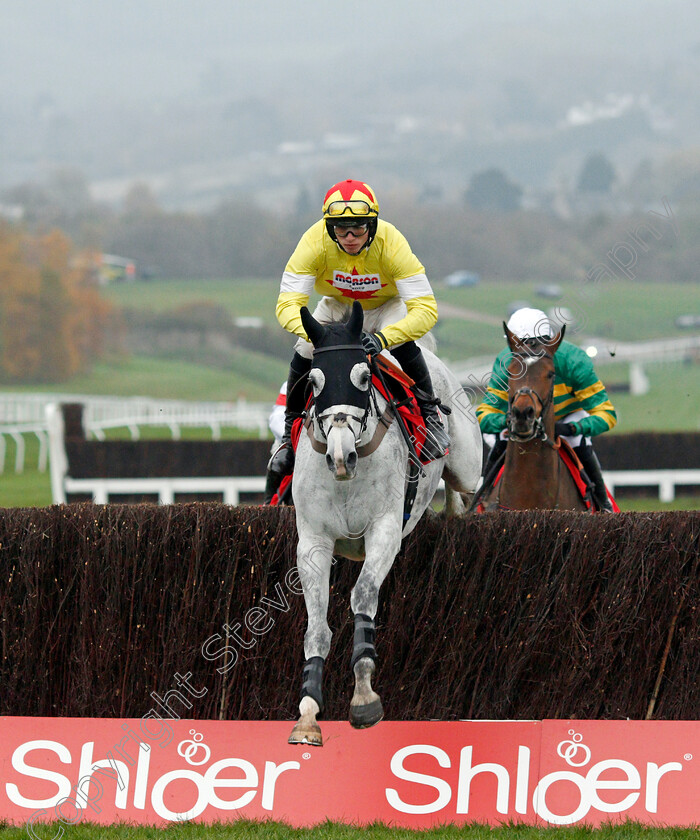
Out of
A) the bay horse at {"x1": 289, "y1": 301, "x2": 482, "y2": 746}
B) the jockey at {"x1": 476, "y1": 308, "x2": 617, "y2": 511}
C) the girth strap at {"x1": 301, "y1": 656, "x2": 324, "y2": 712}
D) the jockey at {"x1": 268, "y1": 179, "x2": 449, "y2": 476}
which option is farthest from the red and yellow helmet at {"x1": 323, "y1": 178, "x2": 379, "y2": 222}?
the jockey at {"x1": 476, "y1": 308, "x2": 617, "y2": 511}

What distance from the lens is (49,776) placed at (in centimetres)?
480

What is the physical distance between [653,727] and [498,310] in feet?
237

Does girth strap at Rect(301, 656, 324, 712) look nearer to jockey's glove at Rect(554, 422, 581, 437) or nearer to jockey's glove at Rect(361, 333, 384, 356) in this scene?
jockey's glove at Rect(361, 333, 384, 356)

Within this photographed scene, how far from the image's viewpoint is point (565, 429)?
7.53 metres

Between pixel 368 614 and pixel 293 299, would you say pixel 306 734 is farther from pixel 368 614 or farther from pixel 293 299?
pixel 293 299

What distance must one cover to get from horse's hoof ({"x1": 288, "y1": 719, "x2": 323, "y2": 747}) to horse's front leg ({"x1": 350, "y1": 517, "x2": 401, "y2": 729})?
0.44ft

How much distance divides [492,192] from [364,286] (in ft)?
449

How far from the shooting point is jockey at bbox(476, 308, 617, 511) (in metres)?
7.52

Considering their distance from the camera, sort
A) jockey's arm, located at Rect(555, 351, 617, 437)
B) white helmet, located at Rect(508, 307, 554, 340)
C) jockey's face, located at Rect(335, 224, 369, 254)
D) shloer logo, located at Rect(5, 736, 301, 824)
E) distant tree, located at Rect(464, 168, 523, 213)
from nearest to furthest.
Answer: shloer logo, located at Rect(5, 736, 301, 824) → jockey's face, located at Rect(335, 224, 369, 254) → white helmet, located at Rect(508, 307, 554, 340) → jockey's arm, located at Rect(555, 351, 617, 437) → distant tree, located at Rect(464, 168, 523, 213)

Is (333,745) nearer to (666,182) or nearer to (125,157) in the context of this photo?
(666,182)

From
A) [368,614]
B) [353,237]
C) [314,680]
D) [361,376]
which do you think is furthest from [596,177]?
[314,680]

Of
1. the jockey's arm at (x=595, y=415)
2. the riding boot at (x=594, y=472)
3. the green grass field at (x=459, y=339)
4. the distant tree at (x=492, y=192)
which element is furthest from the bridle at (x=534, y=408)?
the distant tree at (x=492, y=192)

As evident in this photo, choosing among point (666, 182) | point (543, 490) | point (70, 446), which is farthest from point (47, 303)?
point (666, 182)

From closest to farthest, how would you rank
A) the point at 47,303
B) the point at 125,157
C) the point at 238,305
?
1. the point at 47,303
2. the point at 238,305
3. the point at 125,157
